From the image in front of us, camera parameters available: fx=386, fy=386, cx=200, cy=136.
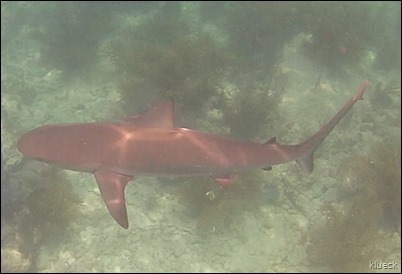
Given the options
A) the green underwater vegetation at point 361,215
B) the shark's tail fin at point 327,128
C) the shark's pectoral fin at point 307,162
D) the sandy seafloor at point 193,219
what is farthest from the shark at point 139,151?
the green underwater vegetation at point 361,215

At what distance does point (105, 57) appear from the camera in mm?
10156

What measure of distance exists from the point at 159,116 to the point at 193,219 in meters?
2.65

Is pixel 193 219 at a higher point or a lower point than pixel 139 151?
lower

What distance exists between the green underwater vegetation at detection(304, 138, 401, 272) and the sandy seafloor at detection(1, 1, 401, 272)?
0.15 m

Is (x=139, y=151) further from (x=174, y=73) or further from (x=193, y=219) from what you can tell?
(x=174, y=73)

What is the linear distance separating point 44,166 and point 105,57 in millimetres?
4139

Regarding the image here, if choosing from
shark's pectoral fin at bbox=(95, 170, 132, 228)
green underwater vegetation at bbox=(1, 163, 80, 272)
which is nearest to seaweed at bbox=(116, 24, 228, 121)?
green underwater vegetation at bbox=(1, 163, 80, 272)

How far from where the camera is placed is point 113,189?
14.5 feet

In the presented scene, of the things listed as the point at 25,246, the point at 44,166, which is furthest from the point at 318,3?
the point at 25,246

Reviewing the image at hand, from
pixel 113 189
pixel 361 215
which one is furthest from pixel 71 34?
pixel 361 215

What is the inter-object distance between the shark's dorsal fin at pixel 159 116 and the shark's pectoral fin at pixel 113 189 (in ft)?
2.18

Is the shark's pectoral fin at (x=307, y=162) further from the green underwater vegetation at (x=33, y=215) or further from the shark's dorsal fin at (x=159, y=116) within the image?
the green underwater vegetation at (x=33, y=215)

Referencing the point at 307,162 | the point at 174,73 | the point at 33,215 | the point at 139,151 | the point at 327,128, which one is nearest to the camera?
the point at 139,151

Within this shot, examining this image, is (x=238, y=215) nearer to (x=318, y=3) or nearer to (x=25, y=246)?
(x=25, y=246)
